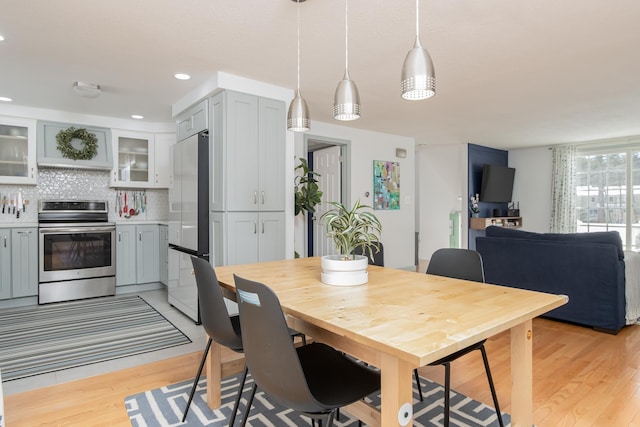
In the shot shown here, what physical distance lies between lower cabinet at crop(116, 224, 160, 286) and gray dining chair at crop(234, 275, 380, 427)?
410cm

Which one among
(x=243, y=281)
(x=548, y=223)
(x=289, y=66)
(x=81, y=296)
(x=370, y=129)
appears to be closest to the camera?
(x=243, y=281)

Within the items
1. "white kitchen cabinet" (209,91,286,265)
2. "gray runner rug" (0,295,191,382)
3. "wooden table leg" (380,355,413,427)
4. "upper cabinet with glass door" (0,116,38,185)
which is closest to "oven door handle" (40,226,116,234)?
"upper cabinet with glass door" (0,116,38,185)

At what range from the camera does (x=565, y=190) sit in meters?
7.02

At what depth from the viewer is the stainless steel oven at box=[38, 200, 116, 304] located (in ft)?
14.3

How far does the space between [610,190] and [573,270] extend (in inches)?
169

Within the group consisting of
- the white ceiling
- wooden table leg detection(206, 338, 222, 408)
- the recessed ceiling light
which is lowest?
wooden table leg detection(206, 338, 222, 408)

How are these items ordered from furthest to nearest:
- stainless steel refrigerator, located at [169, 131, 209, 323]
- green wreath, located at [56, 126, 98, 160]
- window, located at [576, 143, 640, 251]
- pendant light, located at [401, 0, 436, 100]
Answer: window, located at [576, 143, 640, 251], green wreath, located at [56, 126, 98, 160], stainless steel refrigerator, located at [169, 131, 209, 323], pendant light, located at [401, 0, 436, 100]

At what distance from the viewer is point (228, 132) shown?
3348 millimetres

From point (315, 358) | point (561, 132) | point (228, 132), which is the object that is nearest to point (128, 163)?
point (228, 132)

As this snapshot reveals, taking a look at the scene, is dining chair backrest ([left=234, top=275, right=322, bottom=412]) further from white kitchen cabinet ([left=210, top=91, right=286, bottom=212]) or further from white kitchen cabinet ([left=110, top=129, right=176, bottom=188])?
white kitchen cabinet ([left=110, top=129, right=176, bottom=188])

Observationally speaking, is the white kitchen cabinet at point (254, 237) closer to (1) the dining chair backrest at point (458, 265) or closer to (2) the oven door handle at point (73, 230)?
(1) the dining chair backrest at point (458, 265)

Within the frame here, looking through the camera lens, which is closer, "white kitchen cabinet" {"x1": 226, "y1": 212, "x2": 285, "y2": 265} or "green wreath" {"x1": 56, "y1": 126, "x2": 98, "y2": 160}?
"white kitchen cabinet" {"x1": 226, "y1": 212, "x2": 285, "y2": 265}

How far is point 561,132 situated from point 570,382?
15.6 ft

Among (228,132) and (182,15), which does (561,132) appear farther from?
(182,15)
